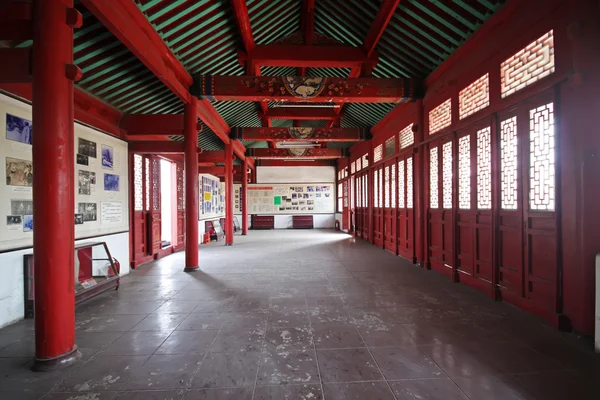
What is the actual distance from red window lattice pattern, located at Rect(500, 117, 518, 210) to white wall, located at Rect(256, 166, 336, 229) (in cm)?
1181

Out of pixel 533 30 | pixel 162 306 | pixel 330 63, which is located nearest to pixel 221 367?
pixel 162 306

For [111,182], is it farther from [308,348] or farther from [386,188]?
[386,188]

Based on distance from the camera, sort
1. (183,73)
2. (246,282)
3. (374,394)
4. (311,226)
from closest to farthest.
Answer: (374,394) → (246,282) → (183,73) → (311,226)

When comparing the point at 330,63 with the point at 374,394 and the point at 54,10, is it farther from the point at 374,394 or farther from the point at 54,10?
the point at 374,394

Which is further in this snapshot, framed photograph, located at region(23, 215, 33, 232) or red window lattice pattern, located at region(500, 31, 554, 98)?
framed photograph, located at region(23, 215, 33, 232)

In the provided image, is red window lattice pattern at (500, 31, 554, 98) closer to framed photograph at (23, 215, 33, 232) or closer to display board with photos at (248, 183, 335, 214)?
framed photograph at (23, 215, 33, 232)

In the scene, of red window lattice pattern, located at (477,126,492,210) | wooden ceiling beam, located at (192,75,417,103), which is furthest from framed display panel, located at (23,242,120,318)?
red window lattice pattern, located at (477,126,492,210)

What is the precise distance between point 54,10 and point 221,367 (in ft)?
9.72

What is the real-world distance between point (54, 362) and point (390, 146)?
6.98 m

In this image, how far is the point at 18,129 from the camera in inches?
125

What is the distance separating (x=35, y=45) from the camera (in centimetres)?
218

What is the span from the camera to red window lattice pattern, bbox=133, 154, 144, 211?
5.83m

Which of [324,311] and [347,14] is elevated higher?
[347,14]

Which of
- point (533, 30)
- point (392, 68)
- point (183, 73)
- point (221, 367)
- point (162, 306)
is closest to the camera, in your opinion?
point (221, 367)
